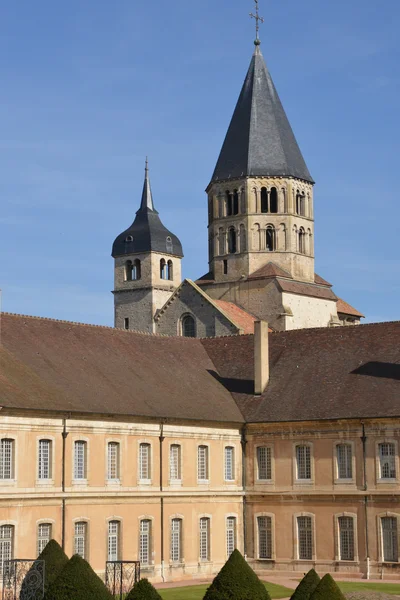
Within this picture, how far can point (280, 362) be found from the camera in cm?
5353

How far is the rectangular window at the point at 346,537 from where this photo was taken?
48.1m

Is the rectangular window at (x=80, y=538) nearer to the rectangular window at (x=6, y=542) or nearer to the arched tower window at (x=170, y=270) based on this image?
the rectangular window at (x=6, y=542)

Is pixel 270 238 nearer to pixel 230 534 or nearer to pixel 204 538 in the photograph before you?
pixel 230 534

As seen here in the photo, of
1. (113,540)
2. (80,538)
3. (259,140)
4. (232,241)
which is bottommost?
(113,540)

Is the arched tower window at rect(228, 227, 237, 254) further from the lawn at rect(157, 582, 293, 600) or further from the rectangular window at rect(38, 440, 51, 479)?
the rectangular window at rect(38, 440, 51, 479)

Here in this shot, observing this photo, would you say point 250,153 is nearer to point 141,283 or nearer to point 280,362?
point 141,283

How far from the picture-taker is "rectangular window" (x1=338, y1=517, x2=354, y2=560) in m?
48.1

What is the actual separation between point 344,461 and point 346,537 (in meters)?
3.01

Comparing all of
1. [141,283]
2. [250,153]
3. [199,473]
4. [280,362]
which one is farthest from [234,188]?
[199,473]

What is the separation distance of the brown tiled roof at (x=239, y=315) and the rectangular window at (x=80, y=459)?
103 ft

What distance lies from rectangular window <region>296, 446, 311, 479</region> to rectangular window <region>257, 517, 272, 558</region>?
8.08 feet

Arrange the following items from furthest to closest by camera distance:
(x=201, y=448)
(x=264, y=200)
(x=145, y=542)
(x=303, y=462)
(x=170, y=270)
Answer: (x=170, y=270)
(x=264, y=200)
(x=303, y=462)
(x=201, y=448)
(x=145, y=542)

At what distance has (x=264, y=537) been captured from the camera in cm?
5047

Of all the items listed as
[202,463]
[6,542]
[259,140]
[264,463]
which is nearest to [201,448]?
[202,463]
